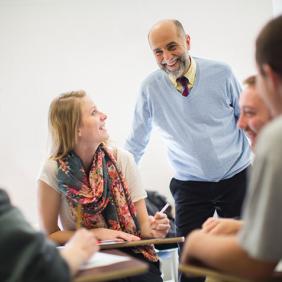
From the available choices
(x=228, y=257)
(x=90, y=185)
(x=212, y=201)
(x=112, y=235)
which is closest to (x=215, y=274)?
(x=228, y=257)

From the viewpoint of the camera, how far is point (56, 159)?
1.96 meters

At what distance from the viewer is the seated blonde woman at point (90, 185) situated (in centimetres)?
184

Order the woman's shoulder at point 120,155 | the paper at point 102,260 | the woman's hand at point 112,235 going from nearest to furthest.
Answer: the paper at point 102,260
the woman's hand at point 112,235
the woman's shoulder at point 120,155

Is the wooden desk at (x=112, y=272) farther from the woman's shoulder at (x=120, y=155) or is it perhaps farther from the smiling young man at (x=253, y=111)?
the woman's shoulder at (x=120, y=155)

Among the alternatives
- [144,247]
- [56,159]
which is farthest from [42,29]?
[144,247]

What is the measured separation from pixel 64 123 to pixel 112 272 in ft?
3.33

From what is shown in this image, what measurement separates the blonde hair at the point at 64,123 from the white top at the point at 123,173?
73 mm

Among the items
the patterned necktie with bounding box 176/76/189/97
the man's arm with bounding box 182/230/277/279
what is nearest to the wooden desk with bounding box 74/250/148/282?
the man's arm with bounding box 182/230/277/279

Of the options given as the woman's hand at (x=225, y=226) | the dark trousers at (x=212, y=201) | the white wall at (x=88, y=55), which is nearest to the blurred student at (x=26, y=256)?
the woman's hand at (x=225, y=226)

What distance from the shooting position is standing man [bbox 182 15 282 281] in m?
0.86

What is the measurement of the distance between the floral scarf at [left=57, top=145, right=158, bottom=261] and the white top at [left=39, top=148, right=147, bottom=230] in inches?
1.4

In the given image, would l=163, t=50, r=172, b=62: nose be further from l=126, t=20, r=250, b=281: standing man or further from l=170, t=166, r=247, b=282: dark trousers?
l=170, t=166, r=247, b=282: dark trousers

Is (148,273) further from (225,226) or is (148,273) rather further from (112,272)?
(112,272)

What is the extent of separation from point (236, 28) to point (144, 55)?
2.29 ft
